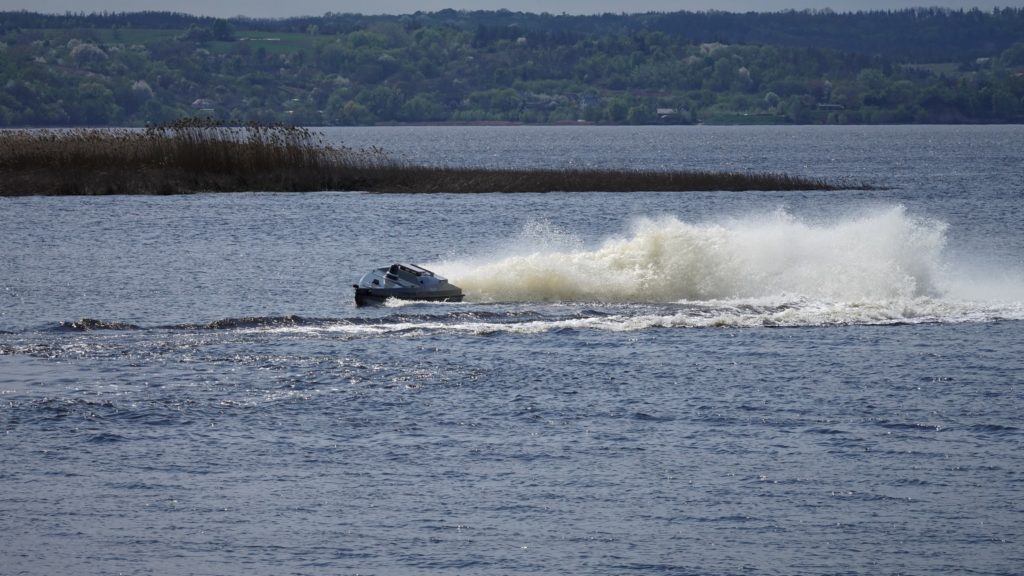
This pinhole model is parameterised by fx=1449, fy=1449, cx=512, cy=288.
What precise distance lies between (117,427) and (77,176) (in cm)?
6457

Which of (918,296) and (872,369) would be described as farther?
(918,296)

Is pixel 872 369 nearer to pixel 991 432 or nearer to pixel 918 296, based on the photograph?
pixel 991 432

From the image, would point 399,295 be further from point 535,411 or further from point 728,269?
point 535,411

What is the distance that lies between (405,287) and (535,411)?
15.2 meters

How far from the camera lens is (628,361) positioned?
3747 centimetres

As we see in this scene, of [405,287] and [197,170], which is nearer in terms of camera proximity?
[405,287]

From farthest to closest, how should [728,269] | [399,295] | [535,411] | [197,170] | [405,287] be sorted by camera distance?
[197,170]
[728,269]
[399,295]
[405,287]
[535,411]

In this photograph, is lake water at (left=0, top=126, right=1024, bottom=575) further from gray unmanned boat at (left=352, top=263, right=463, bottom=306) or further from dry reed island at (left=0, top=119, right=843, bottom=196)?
dry reed island at (left=0, top=119, right=843, bottom=196)

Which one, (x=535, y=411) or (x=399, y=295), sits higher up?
(x=399, y=295)

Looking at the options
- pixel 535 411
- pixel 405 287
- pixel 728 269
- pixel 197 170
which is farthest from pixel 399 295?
pixel 197 170

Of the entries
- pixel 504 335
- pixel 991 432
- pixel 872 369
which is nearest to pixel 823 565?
pixel 991 432

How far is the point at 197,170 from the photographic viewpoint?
307ft

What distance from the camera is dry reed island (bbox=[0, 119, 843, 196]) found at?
9138 centimetres

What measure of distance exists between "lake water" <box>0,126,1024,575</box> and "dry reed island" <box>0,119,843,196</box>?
98.3ft
